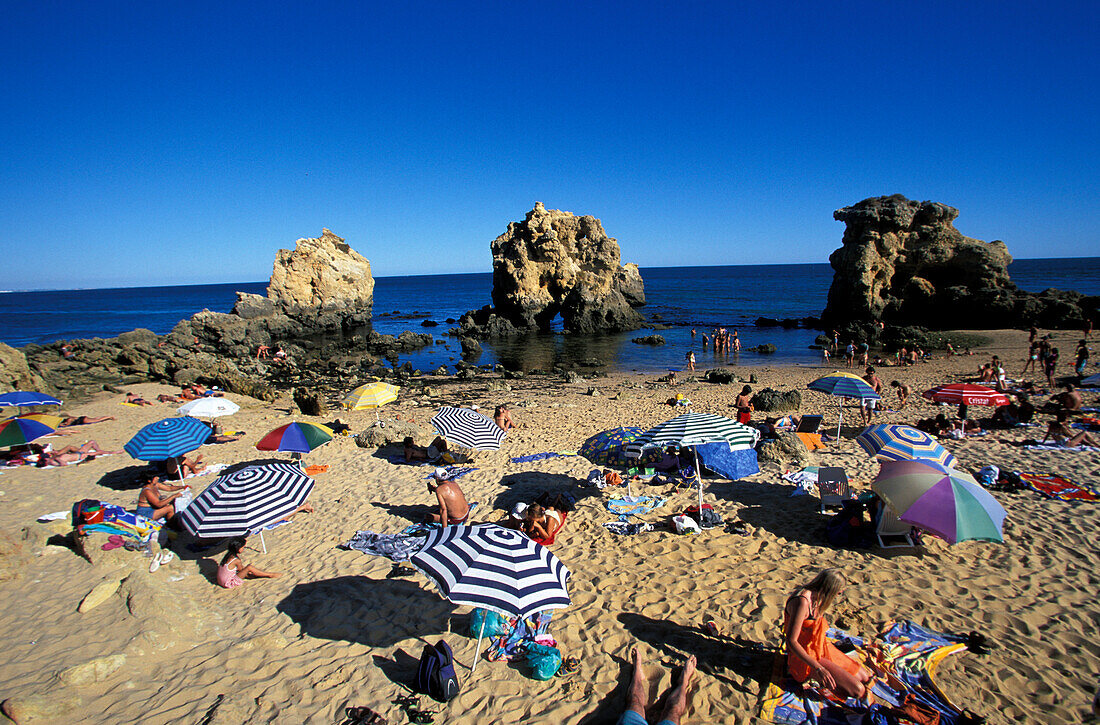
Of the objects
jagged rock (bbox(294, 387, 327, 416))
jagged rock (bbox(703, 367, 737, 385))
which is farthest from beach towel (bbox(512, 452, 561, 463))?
jagged rock (bbox(703, 367, 737, 385))

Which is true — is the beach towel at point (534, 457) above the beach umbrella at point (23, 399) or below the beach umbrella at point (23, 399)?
below

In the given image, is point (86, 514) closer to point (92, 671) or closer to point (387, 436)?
point (92, 671)

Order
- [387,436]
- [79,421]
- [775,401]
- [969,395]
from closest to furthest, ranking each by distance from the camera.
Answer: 1. [969,395]
2. [387,436]
3. [79,421]
4. [775,401]

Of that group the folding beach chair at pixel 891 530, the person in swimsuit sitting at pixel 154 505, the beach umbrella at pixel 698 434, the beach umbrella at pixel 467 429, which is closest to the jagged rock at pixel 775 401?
the beach umbrella at pixel 698 434

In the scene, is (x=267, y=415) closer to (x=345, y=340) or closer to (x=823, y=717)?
(x=823, y=717)

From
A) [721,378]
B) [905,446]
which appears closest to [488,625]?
[905,446]

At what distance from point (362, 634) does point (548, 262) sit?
43.6 metres

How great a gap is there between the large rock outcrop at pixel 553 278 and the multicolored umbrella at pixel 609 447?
36428 millimetres

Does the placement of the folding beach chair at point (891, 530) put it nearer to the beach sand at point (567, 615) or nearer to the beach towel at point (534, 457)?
the beach sand at point (567, 615)

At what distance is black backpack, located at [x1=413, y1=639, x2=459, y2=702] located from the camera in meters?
4.48

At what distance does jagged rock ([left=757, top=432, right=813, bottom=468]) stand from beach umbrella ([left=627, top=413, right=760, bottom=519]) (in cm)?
279

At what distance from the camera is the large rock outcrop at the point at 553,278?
152 ft

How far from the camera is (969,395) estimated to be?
10797 millimetres

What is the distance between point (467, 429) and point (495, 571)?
19.9 feet
